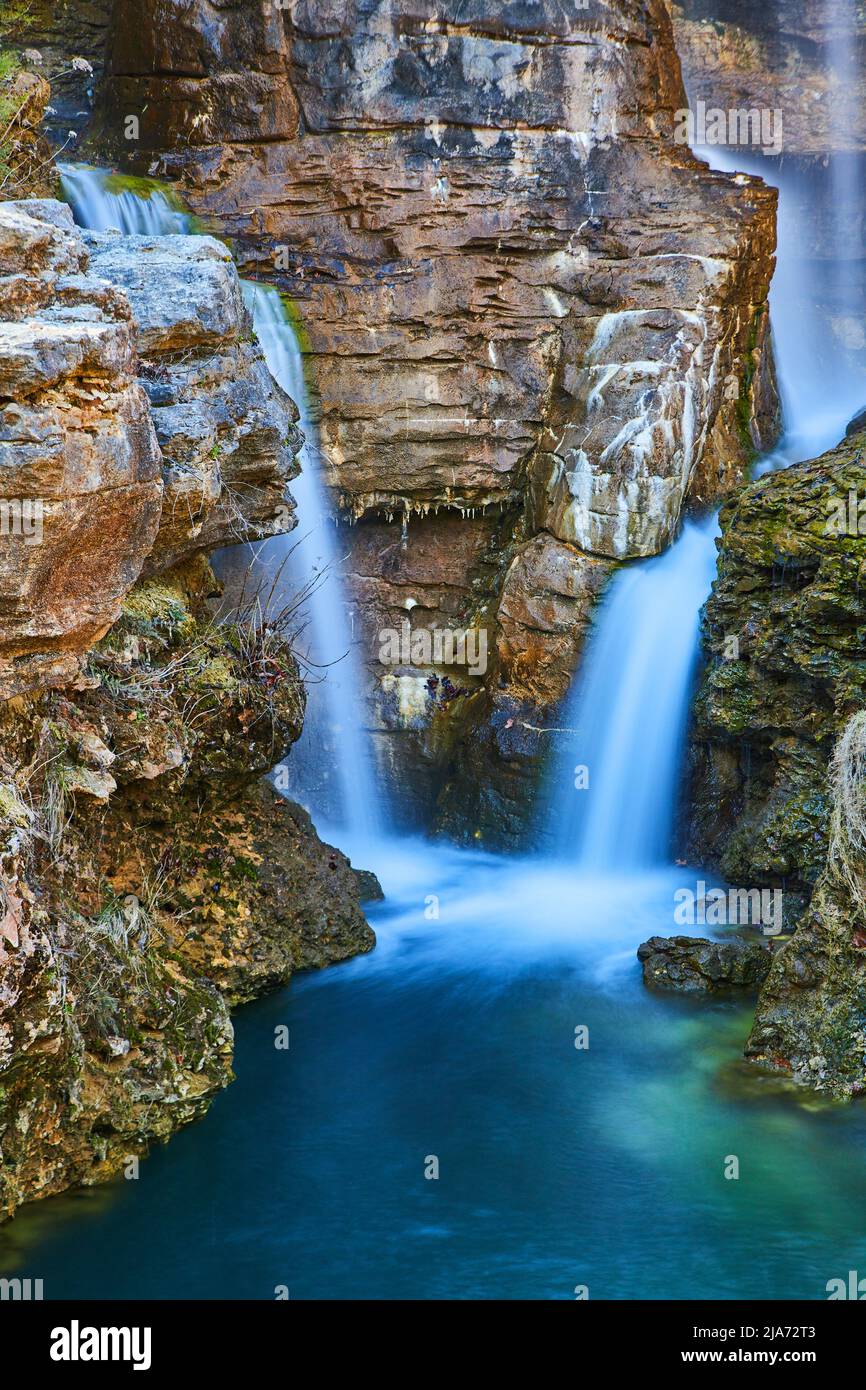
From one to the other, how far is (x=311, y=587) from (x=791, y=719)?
507 centimetres

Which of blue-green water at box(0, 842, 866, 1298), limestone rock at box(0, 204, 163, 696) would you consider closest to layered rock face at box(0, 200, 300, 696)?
limestone rock at box(0, 204, 163, 696)

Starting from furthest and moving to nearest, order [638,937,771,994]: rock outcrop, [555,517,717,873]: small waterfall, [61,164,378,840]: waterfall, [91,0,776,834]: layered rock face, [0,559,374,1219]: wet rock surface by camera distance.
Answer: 1. [91,0,776,834]: layered rock face
2. [61,164,378,840]: waterfall
3. [555,517,717,873]: small waterfall
4. [638,937,771,994]: rock outcrop
5. [0,559,374,1219]: wet rock surface

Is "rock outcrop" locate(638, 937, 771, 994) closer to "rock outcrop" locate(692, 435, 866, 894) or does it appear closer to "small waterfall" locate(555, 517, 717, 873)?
"rock outcrop" locate(692, 435, 866, 894)

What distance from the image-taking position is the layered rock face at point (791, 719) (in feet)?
27.7

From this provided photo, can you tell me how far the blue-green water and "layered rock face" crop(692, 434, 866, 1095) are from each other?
30.8 inches

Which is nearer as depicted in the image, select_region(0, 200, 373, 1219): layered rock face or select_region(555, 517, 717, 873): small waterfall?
select_region(0, 200, 373, 1219): layered rock face

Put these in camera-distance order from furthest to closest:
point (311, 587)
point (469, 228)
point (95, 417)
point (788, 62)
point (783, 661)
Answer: point (788, 62) < point (311, 587) < point (469, 228) < point (783, 661) < point (95, 417)

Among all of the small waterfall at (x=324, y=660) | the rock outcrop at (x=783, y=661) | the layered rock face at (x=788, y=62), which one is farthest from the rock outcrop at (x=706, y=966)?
Result: the layered rock face at (x=788, y=62)

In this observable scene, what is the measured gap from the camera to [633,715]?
473 inches

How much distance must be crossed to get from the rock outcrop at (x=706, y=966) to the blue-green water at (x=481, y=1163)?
0.59 ft

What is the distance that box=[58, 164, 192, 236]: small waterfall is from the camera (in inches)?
460

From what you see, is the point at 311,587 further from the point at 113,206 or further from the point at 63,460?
the point at 63,460

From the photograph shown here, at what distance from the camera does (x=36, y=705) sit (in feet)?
23.9

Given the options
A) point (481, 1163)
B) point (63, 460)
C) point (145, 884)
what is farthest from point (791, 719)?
point (63, 460)
